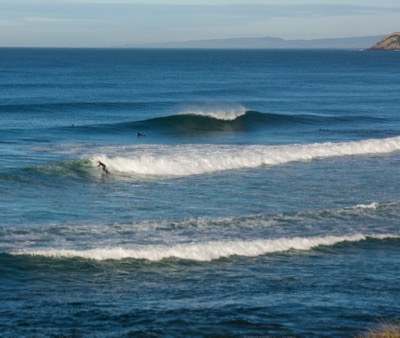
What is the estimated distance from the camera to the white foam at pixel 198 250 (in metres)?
17.0

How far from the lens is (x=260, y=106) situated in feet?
188

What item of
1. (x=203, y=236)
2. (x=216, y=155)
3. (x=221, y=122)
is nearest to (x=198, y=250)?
(x=203, y=236)

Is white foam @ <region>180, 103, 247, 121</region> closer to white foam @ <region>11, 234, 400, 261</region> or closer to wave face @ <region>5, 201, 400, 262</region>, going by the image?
wave face @ <region>5, 201, 400, 262</region>

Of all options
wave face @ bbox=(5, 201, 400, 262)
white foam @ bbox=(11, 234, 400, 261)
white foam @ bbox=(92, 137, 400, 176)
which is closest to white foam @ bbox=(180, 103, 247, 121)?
white foam @ bbox=(92, 137, 400, 176)

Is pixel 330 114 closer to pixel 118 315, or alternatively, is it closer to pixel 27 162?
pixel 27 162

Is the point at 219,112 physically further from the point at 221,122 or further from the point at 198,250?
the point at 198,250

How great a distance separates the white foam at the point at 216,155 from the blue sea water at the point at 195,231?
0.26 feet

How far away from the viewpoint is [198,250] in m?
17.4

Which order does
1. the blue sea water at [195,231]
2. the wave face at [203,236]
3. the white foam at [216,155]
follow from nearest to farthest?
1. the blue sea water at [195,231]
2. the wave face at [203,236]
3. the white foam at [216,155]

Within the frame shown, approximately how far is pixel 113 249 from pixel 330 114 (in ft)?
120

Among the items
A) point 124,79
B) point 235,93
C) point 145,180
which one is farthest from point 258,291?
point 124,79

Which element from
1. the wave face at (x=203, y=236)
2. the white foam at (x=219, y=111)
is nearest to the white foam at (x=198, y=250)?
the wave face at (x=203, y=236)

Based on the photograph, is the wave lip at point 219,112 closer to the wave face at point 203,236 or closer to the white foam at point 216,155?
the white foam at point 216,155

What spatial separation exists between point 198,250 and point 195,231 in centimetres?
199
